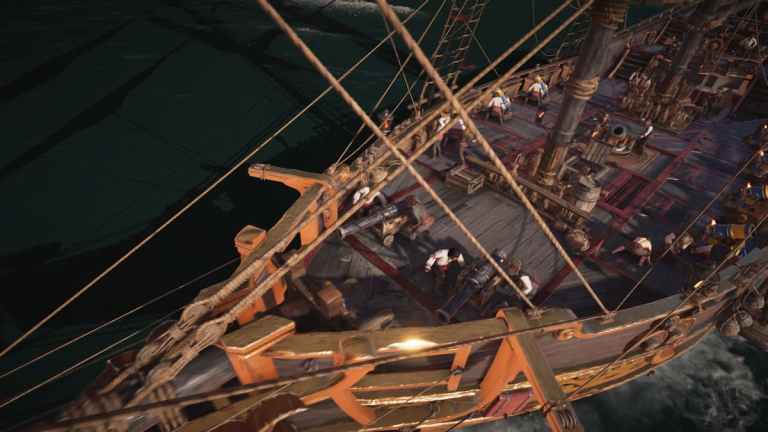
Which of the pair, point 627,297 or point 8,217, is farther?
point 8,217

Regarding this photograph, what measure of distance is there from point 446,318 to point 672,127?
11.3 m

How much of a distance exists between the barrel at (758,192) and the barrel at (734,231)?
130cm

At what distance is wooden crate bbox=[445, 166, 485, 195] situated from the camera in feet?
28.1

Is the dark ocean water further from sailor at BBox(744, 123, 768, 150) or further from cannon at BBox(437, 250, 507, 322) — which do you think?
sailor at BBox(744, 123, 768, 150)

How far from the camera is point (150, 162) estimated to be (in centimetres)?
1277

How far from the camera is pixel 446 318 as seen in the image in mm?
5727

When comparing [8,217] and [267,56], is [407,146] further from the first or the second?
[267,56]

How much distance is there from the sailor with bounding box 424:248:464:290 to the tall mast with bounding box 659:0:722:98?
32.3 ft

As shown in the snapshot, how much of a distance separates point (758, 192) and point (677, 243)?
2690mm

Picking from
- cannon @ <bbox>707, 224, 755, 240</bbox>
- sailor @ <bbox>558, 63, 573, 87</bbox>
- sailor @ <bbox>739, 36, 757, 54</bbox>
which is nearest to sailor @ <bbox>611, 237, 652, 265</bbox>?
cannon @ <bbox>707, 224, 755, 240</bbox>

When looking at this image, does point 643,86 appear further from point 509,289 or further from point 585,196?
point 509,289

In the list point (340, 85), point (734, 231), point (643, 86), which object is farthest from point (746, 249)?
point (340, 85)

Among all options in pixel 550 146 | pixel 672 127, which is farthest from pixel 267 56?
pixel 672 127

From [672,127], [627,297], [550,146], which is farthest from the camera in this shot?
[672,127]
